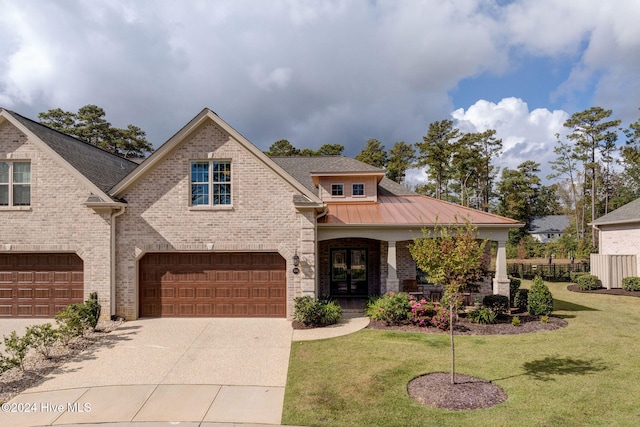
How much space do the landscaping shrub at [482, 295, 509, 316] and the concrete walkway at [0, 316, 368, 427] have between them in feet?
16.8

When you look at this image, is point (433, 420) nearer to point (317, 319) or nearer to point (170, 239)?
point (317, 319)

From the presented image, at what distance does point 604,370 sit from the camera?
820 cm

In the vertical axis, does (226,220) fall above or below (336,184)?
below

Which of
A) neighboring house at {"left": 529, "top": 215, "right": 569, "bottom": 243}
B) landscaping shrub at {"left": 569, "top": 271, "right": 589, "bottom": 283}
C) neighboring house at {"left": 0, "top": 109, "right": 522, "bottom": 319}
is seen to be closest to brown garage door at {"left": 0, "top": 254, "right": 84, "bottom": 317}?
neighboring house at {"left": 0, "top": 109, "right": 522, "bottom": 319}

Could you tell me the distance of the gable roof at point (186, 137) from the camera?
12750 millimetres

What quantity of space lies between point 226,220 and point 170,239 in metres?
2.19

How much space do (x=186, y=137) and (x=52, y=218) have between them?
571 centimetres

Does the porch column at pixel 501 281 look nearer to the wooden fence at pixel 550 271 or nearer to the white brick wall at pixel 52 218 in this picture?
the wooden fence at pixel 550 271

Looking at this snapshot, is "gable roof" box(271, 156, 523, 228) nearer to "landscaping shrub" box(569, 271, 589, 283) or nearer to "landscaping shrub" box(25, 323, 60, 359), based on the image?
"landscaping shrub" box(25, 323, 60, 359)

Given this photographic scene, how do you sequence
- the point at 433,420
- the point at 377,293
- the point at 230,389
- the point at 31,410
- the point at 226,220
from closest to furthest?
the point at 433,420 → the point at 31,410 → the point at 230,389 → the point at 226,220 → the point at 377,293

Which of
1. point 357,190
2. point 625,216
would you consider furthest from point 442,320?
point 625,216

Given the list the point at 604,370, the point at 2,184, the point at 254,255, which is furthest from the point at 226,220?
the point at 604,370

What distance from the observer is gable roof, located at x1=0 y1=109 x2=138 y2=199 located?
12.8 metres

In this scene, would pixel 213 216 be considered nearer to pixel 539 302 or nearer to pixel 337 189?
pixel 337 189
